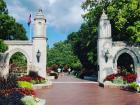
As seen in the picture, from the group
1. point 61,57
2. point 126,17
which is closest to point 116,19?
point 126,17

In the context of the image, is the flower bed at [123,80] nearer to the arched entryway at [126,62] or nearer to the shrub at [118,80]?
the shrub at [118,80]

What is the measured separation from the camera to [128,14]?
37.3 metres

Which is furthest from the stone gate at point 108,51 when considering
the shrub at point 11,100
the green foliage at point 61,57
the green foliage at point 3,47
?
the green foliage at point 61,57

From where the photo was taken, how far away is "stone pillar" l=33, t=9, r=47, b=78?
124 feet

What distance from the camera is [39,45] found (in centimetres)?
3791

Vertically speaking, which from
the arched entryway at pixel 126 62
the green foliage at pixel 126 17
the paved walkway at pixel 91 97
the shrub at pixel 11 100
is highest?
the green foliage at pixel 126 17

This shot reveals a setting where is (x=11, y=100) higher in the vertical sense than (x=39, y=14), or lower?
lower

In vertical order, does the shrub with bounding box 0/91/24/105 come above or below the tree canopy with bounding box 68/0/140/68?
below

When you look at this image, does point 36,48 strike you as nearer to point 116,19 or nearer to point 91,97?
point 116,19

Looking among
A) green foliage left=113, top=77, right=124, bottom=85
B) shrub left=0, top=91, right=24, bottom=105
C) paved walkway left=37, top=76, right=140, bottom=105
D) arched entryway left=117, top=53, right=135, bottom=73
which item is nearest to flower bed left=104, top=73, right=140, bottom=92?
green foliage left=113, top=77, right=124, bottom=85

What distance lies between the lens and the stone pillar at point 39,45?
124ft

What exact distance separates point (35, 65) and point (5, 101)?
2457 cm

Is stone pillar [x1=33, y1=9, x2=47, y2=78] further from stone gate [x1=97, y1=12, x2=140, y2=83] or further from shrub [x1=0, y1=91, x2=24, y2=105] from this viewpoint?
shrub [x1=0, y1=91, x2=24, y2=105]

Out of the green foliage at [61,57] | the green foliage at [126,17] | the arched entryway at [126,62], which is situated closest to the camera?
the green foliage at [126,17]
